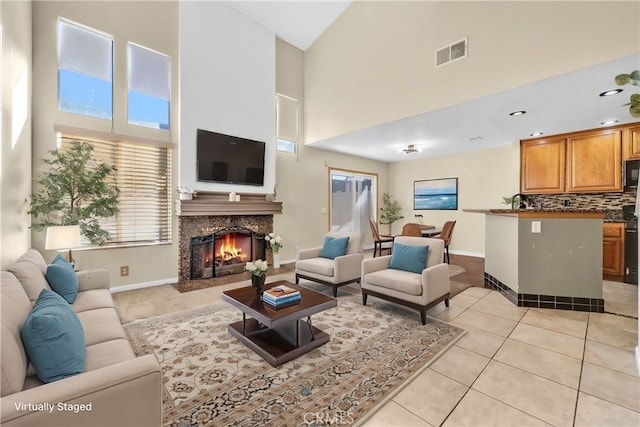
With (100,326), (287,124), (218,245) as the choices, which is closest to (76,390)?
(100,326)

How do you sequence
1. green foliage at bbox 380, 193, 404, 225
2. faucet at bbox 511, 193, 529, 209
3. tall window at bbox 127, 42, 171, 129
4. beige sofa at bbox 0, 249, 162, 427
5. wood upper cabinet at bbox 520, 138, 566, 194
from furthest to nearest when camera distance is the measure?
green foliage at bbox 380, 193, 404, 225, wood upper cabinet at bbox 520, 138, 566, 194, tall window at bbox 127, 42, 171, 129, faucet at bbox 511, 193, 529, 209, beige sofa at bbox 0, 249, 162, 427

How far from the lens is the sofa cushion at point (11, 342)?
1051 mm

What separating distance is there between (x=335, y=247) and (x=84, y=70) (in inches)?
166

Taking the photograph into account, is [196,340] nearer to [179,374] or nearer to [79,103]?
[179,374]

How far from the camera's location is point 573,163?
16.0ft

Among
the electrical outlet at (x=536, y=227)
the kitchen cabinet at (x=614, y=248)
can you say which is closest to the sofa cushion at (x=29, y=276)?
the electrical outlet at (x=536, y=227)

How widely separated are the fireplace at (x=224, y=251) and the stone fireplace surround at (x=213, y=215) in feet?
0.29

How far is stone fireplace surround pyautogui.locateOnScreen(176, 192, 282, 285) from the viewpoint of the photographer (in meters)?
4.53

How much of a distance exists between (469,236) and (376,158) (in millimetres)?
3160

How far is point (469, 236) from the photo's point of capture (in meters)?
6.89

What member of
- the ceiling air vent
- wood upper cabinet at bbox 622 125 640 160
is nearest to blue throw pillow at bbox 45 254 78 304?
the ceiling air vent

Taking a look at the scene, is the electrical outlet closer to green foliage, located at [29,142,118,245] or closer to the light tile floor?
the light tile floor

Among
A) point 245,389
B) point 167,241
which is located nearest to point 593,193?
point 245,389

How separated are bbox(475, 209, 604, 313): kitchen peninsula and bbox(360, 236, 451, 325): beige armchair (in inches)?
41.3
